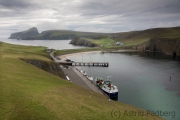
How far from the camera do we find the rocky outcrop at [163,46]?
5927 inches

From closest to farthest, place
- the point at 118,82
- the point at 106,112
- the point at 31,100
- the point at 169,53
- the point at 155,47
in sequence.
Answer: the point at 31,100
the point at 106,112
the point at 118,82
the point at 169,53
the point at 155,47

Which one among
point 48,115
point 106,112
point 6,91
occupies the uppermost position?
point 6,91

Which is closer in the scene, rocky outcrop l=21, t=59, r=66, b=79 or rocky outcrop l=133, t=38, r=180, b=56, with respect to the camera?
rocky outcrop l=21, t=59, r=66, b=79

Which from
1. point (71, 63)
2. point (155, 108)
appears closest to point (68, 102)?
point (155, 108)

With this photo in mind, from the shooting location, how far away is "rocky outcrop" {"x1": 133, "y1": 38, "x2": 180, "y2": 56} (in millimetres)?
150538

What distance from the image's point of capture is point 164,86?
57969mm

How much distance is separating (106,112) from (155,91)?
38467 mm

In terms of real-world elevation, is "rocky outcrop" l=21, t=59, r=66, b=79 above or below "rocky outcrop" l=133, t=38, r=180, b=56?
below

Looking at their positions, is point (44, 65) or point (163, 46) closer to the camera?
point (44, 65)

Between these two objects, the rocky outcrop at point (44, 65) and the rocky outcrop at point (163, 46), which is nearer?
the rocky outcrop at point (44, 65)

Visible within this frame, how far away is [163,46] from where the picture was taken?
167 metres

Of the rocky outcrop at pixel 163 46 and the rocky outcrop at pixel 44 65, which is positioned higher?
the rocky outcrop at pixel 163 46

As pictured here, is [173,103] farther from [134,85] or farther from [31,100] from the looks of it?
[31,100]

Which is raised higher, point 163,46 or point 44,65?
point 163,46
